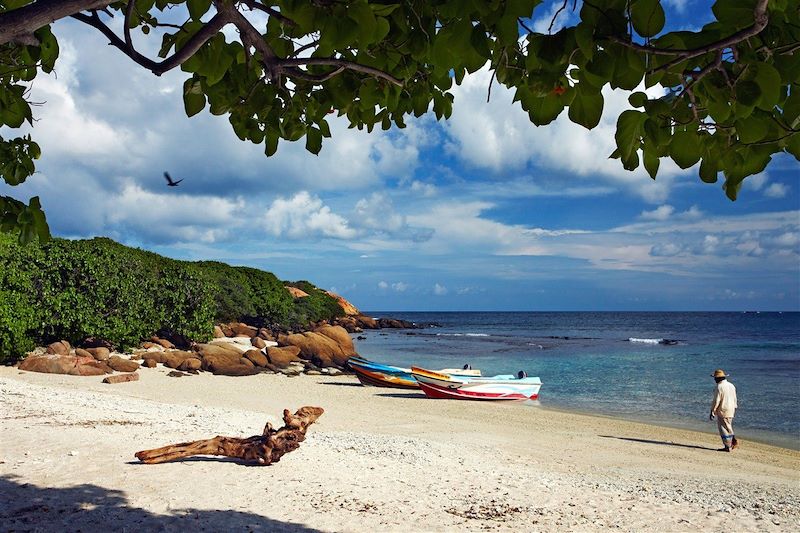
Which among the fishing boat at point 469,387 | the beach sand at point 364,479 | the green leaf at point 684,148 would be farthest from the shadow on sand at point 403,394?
the green leaf at point 684,148

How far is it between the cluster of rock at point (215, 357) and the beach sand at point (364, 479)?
212 inches

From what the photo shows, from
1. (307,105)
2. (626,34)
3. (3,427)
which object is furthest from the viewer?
(3,427)

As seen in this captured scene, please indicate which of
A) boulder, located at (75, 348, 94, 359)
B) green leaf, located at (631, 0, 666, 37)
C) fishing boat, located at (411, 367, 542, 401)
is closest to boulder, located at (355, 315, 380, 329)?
fishing boat, located at (411, 367, 542, 401)

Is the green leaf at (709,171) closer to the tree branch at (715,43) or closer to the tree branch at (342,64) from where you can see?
the tree branch at (715,43)

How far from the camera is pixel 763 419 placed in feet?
70.8

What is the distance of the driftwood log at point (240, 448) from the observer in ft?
28.8

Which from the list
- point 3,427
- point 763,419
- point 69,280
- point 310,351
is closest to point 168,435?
point 3,427

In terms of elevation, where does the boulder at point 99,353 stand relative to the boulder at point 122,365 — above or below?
above

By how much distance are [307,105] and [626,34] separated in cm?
282

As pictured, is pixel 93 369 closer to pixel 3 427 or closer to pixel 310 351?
pixel 3 427

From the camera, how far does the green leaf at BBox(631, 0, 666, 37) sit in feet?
6.61

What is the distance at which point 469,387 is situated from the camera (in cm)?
2302

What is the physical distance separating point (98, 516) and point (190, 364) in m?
19.6

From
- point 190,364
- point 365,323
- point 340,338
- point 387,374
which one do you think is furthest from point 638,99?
point 365,323
